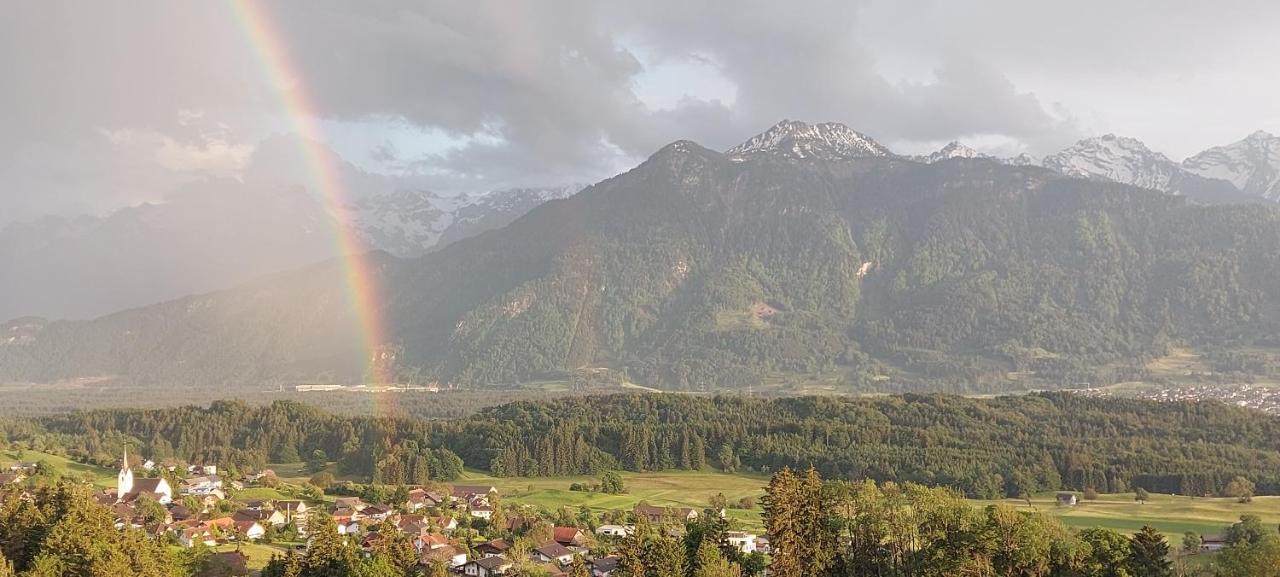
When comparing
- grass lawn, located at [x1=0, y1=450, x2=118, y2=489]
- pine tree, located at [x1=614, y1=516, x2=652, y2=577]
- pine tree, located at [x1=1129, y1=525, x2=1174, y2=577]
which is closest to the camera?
pine tree, located at [x1=1129, y1=525, x2=1174, y2=577]

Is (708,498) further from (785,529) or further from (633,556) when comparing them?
(633,556)

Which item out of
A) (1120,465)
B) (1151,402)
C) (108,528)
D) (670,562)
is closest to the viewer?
(670,562)

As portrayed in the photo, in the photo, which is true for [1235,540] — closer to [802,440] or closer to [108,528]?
[802,440]

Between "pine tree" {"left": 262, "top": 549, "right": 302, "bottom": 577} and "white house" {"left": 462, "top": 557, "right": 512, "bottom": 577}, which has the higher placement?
"pine tree" {"left": 262, "top": 549, "right": 302, "bottom": 577}

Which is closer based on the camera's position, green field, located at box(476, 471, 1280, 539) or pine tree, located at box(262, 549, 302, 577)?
pine tree, located at box(262, 549, 302, 577)

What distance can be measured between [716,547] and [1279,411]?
7108 inches

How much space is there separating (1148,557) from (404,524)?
2461 inches

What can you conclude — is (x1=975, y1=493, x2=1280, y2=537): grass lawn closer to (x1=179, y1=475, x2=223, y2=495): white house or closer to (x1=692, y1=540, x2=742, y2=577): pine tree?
(x1=692, y1=540, x2=742, y2=577): pine tree

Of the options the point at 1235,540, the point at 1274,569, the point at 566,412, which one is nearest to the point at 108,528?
the point at 1274,569

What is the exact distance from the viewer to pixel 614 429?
16150 centimetres

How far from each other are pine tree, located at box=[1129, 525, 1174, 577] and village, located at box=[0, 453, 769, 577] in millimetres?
28631

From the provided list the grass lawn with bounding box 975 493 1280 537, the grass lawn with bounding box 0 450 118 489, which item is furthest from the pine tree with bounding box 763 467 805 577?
the grass lawn with bounding box 0 450 118 489

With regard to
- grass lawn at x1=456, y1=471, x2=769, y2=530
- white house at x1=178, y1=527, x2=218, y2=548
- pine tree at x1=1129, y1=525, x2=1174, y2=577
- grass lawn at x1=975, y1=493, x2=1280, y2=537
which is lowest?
grass lawn at x1=456, y1=471, x2=769, y2=530

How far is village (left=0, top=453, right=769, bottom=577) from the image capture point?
73438 mm
